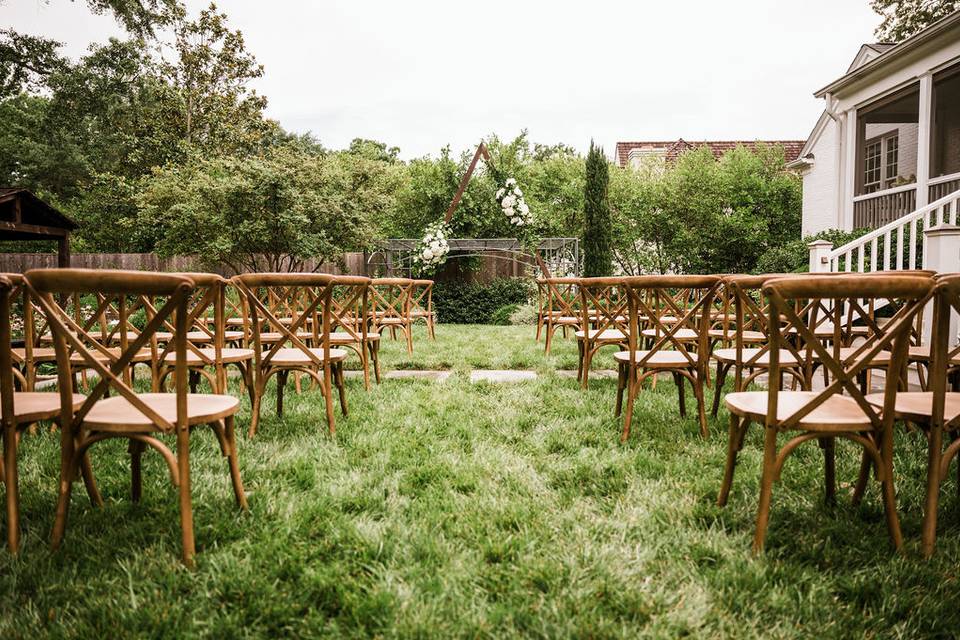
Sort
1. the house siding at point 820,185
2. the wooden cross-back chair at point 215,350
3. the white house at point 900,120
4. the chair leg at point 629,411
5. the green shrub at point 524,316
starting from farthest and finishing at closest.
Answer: the house siding at point 820,185 < the green shrub at point 524,316 < the white house at point 900,120 < the chair leg at point 629,411 < the wooden cross-back chair at point 215,350

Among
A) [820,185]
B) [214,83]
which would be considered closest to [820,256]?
[820,185]

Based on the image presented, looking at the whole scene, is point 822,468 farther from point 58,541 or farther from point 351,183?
point 351,183

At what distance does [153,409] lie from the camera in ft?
6.16

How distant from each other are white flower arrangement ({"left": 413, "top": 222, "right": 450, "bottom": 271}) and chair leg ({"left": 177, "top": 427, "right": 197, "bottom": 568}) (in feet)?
34.2

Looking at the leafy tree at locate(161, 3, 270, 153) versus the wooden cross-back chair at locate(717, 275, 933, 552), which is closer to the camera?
the wooden cross-back chair at locate(717, 275, 933, 552)

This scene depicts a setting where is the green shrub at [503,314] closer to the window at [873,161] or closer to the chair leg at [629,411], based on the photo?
the chair leg at [629,411]

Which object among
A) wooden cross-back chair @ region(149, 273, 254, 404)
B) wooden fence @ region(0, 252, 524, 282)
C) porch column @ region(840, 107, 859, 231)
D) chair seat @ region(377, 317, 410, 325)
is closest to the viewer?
wooden cross-back chair @ region(149, 273, 254, 404)

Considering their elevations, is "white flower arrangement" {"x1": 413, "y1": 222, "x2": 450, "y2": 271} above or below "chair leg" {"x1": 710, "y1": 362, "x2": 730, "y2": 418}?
above

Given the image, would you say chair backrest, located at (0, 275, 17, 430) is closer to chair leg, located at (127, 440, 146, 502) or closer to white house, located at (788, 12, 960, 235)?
chair leg, located at (127, 440, 146, 502)

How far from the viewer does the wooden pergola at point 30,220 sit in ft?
28.5

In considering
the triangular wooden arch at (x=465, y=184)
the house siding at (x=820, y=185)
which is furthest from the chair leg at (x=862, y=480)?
the house siding at (x=820, y=185)

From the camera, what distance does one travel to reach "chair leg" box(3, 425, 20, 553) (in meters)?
1.80

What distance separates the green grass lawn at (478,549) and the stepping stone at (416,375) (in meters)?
1.98

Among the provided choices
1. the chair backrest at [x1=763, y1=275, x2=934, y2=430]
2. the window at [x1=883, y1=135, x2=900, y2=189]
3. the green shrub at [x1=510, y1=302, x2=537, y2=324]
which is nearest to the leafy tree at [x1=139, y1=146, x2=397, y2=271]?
the green shrub at [x1=510, y1=302, x2=537, y2=324]
